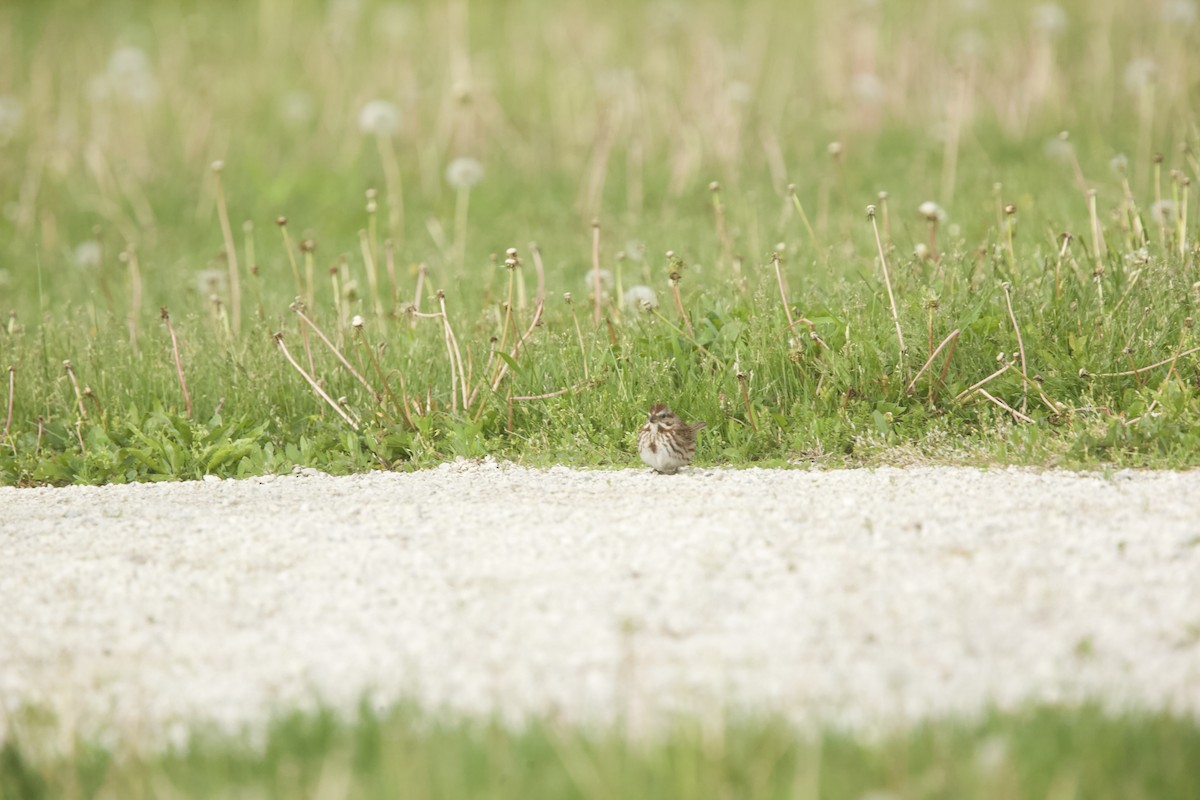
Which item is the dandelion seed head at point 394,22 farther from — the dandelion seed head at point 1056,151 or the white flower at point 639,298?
the white flower at point 639,298

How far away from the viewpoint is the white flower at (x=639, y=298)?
7.01 m

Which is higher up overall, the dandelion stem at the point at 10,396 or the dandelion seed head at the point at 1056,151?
the dandelion seed head at the point at 1056,151

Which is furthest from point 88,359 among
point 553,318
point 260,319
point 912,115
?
point 912,115

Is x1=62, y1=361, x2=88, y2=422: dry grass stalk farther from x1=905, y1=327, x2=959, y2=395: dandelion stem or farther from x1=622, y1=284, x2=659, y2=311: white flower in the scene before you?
x1=905, y1=327, x2=959, y2=395: dandelion stem

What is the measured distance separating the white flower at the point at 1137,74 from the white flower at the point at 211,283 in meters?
7.80

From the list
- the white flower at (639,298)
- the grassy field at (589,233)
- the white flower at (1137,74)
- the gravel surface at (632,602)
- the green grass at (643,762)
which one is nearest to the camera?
the green grass at (643,762)

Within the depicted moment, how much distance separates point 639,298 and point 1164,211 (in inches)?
137

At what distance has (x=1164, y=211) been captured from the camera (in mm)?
8438

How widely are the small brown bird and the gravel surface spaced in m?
0.43

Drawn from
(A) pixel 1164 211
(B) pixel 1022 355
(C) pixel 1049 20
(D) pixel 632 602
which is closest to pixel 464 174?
(A) pixel 1164 211

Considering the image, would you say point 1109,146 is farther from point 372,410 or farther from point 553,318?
point 372,410

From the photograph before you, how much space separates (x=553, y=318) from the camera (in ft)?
25.0

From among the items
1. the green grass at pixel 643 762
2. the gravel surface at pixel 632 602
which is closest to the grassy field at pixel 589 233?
the gravel surface at pixel 632 602

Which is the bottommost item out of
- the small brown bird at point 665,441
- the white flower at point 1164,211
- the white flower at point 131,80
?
the small brown bird at point 665,441
